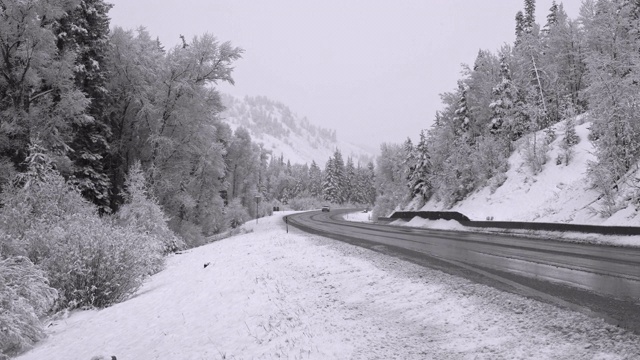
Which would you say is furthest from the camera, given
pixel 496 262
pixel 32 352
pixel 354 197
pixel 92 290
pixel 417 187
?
pixel 354 197

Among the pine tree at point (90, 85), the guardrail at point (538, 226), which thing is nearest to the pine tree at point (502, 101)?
the guardrail at point (538, 226)

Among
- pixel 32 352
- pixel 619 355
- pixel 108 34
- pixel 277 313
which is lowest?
pixel 32 352

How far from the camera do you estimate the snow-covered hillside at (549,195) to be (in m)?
18.5

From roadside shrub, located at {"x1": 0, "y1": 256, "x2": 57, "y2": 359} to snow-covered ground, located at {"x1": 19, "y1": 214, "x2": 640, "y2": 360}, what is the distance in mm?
328

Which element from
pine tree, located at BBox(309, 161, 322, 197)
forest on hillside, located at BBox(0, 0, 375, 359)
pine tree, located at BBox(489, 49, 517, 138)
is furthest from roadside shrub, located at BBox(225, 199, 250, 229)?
pine tree, located at BBox(309, 161, 322, 197)

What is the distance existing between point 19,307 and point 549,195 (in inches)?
1027

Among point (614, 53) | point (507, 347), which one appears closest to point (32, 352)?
point (507, 347)

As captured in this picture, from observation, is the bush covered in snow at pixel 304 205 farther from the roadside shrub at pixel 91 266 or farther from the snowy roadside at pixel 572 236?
the roadside shrub at pixel 91 266

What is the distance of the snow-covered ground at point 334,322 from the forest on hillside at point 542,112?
13122mm

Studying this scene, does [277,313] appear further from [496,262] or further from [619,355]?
[496,262]

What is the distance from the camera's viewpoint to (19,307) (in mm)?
7262

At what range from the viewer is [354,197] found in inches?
4218

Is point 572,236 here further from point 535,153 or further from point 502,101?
point 502,101

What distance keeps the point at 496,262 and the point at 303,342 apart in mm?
6014
